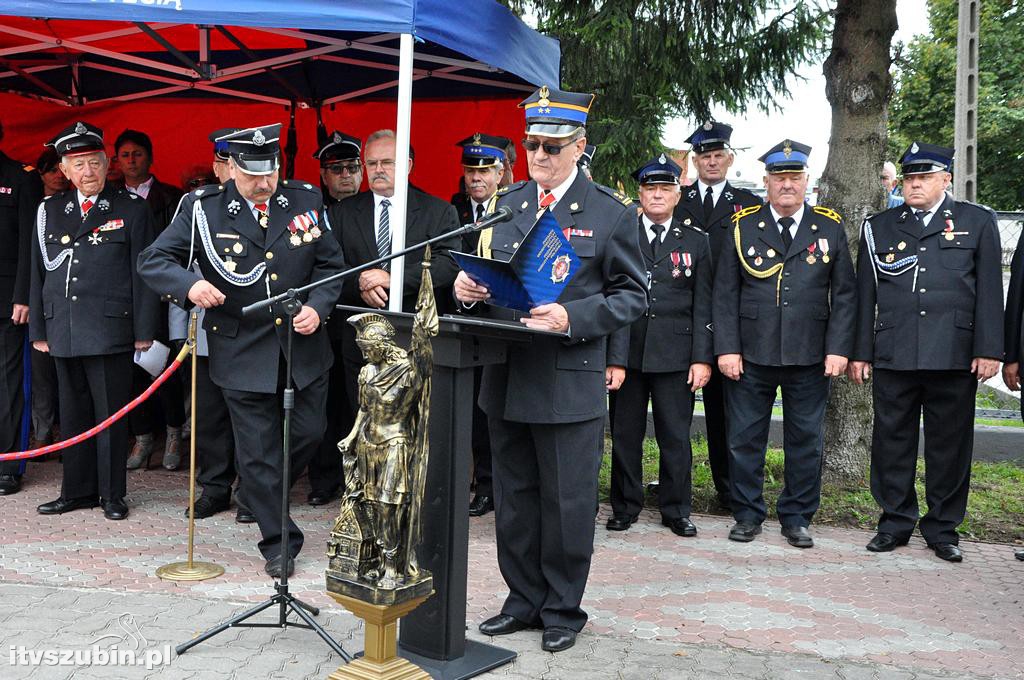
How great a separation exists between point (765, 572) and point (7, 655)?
3.46m

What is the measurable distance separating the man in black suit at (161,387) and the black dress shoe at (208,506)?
1.25 m

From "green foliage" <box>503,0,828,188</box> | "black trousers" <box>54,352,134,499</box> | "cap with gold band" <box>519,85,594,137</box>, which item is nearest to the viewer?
Result: "cap with gold band" <box>519,85,594,137</box>

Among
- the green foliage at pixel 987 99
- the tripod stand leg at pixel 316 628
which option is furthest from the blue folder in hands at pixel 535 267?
the green foliage at pixel 987 99

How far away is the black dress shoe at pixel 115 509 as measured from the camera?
602 centimetres

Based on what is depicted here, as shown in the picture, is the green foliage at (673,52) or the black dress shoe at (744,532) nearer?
the black dress shoe at (744,532)

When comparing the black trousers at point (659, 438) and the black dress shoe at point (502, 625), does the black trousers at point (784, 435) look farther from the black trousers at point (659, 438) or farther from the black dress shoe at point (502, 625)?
the black dress shoe at point (502, 625)

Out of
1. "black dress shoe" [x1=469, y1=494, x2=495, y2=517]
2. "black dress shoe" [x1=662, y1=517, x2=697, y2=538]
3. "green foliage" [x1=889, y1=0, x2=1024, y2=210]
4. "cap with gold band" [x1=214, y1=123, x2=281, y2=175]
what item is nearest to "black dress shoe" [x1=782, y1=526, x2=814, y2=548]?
"black dress shoe" [x1=662, y1=517, x2=697, y2=538]

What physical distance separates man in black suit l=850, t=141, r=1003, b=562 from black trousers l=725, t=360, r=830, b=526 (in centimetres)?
32

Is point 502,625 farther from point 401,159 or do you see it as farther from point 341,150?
point 341,150

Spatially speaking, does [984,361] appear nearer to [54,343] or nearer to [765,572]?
[765,572]

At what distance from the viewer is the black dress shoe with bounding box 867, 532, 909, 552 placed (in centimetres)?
573

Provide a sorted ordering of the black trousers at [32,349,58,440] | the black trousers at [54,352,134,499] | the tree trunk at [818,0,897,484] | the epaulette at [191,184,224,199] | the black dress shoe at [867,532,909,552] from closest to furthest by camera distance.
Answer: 1. the epaulette at [191,184,224,199]
2. the black dress shoe at [867,532,909,552]
3. the black trousers at [54,352,134,499]
4. the black trousers at [32,349,58,440]
5. the tree trunk at [818,0,897,484]

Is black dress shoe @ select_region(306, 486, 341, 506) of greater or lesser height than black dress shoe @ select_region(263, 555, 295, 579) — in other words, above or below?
above

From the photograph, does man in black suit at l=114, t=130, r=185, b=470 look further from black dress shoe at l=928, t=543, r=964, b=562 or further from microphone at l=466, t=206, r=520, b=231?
black dress shoe at l=928, t=543, r=964, b=562
